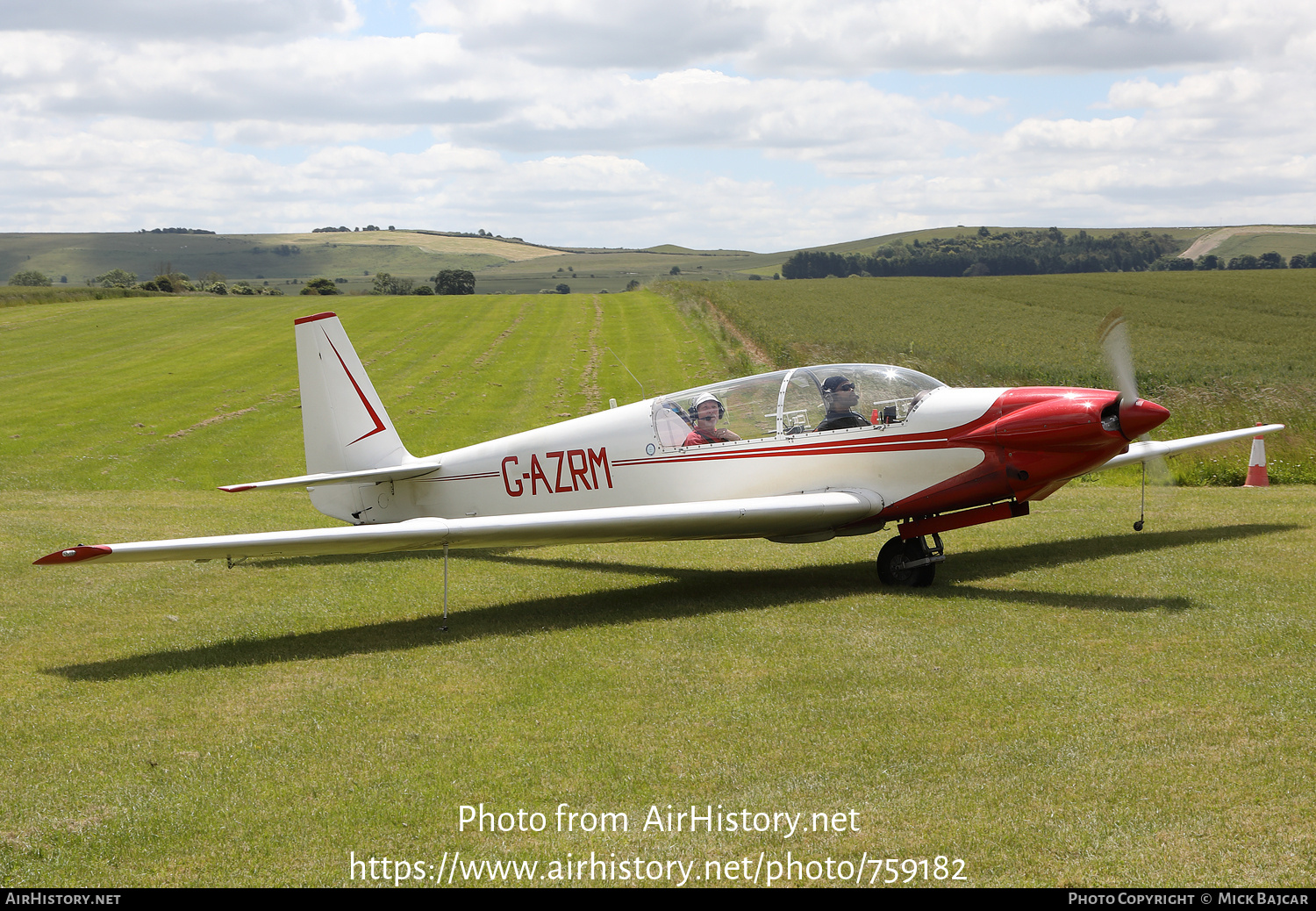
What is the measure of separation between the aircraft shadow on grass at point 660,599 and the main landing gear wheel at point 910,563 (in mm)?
133

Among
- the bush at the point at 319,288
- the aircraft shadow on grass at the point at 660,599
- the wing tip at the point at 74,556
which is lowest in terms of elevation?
the aircraft shadow on grass at the point at 660,599

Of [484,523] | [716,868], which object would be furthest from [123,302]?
[716,868]

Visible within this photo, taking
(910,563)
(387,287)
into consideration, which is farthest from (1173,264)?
(910,563)

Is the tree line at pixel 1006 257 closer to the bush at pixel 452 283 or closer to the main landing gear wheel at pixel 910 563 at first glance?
the bush at pixel 452 283

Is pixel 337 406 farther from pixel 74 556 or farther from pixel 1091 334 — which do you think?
pixel 1091 334

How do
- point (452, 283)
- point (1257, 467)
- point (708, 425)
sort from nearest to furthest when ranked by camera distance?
1. point (708, 425)
2. point (1257, 467)
3. point (452, 283)

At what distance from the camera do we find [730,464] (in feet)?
32.4

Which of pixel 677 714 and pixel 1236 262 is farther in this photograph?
pixel 1236 262

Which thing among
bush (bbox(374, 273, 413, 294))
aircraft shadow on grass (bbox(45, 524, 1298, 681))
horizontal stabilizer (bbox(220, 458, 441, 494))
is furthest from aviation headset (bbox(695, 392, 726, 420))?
bush (bbox(374, 273, 413, 294))

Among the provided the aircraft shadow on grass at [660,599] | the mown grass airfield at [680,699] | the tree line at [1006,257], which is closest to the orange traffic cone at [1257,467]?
the mown grass airfield at [680,699]

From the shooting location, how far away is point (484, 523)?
826 centimetres

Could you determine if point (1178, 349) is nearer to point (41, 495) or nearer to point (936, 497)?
point (936, 497)

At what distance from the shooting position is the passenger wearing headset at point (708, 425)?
9.98m

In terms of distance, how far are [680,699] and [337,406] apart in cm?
633
